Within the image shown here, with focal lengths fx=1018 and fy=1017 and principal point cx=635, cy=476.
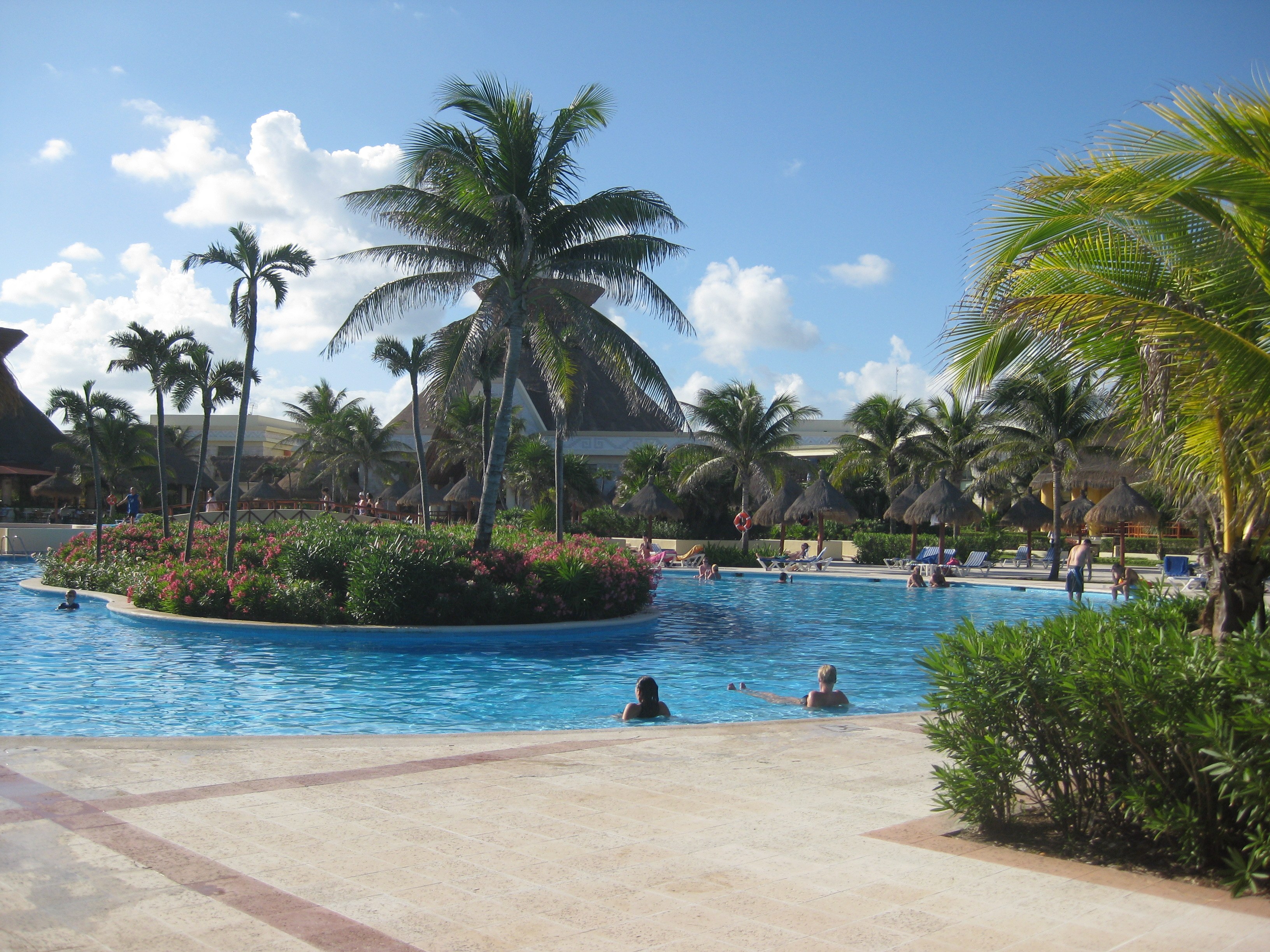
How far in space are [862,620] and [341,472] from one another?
37140 millimetres

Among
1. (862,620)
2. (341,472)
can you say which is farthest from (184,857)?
(341,472)

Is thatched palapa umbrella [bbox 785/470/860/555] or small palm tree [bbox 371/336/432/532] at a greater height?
small palm tree [bbox 371/336/432/532]

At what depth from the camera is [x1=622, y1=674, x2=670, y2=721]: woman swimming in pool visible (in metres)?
9.66

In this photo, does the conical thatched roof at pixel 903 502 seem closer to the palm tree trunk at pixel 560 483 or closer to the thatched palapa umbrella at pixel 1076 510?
the thatched palapa umbrella at pixel 1076 510

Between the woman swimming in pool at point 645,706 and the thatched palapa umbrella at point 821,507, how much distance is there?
23.6 m

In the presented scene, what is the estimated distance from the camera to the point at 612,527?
37.6 m

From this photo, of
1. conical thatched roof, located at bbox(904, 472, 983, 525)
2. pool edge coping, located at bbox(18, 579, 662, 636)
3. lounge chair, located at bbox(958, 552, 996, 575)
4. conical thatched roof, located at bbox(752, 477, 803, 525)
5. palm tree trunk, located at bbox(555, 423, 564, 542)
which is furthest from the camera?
conical thatched roof, located at bbox(752, 477, 803, 525)

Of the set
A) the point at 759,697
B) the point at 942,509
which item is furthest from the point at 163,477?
the point at 942,509

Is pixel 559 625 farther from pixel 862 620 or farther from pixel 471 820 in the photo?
pixel 471 820

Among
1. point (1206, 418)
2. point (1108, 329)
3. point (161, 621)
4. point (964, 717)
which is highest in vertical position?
point (1108, 329)

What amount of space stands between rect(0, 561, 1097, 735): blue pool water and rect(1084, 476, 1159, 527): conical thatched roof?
1244cm

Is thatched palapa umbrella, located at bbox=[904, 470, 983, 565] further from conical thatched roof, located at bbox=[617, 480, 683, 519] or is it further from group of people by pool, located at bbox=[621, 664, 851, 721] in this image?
group of people by pool, located at bbox=[621, 664, 851, 721]

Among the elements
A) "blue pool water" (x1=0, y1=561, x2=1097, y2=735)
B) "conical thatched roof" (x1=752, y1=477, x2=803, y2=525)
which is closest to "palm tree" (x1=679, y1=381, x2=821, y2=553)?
"conical thatched roof" (x1=752, y1=477, x2=803, y2=525)

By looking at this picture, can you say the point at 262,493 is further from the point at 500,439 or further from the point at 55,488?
the point at 500,439
